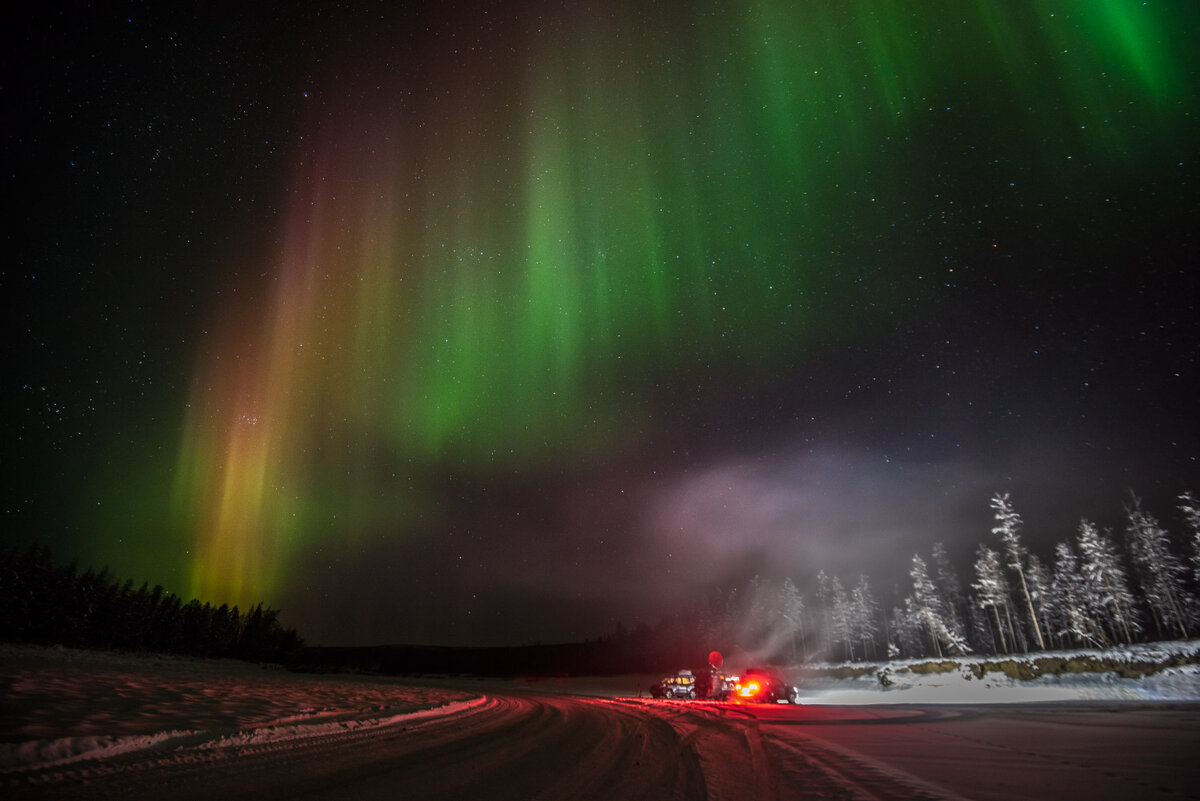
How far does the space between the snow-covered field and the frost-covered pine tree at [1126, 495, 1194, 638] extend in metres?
69.0

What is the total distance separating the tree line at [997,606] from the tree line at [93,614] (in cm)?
10615

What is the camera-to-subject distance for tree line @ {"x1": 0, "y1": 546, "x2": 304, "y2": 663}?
247 ft

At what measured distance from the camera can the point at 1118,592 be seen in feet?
218

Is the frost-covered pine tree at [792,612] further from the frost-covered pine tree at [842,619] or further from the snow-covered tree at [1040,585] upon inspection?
the snow-covered tree at [1040,585]

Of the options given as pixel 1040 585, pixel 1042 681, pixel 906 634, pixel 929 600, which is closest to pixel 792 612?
pixel 906 634

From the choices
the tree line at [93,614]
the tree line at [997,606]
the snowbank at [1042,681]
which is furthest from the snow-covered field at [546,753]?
the tree line at [93,614]

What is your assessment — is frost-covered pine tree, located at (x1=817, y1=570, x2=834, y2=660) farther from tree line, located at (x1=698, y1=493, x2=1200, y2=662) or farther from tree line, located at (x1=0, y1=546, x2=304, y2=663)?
tree line, located at (x1=0, y1=546, x2=304, y2=663)

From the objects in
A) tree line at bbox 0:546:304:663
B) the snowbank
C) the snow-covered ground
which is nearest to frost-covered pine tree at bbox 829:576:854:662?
the snowbank

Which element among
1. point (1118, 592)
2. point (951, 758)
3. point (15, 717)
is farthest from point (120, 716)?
point (1118, 592)

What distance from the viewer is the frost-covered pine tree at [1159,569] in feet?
220

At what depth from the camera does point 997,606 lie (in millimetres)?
89938

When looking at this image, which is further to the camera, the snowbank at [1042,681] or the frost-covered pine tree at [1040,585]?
the frost-covered pine tree at [1040,585]

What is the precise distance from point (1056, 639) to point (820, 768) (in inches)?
4449

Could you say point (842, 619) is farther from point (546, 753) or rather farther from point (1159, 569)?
point (546, 753)
